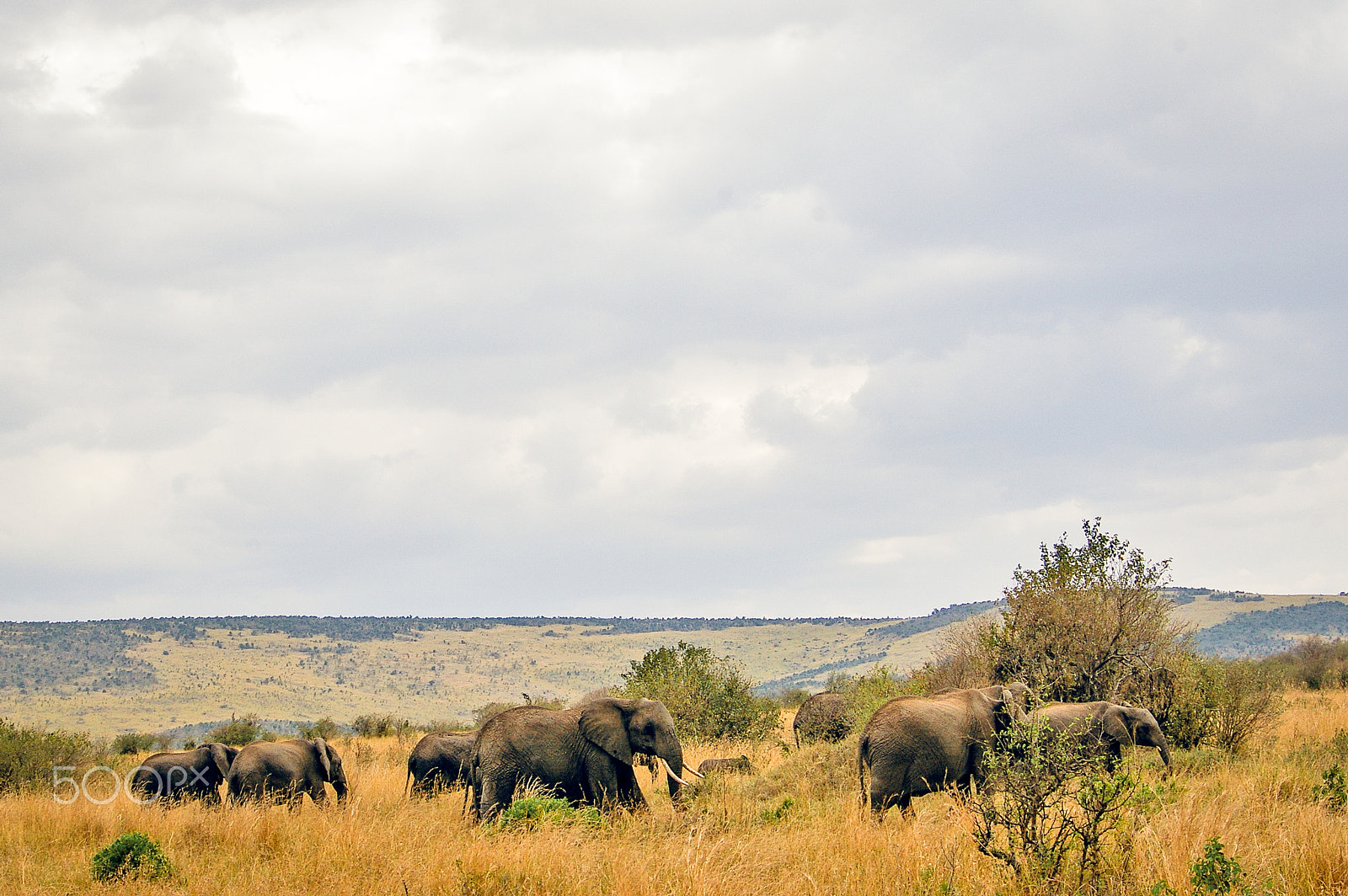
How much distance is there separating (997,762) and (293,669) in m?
162

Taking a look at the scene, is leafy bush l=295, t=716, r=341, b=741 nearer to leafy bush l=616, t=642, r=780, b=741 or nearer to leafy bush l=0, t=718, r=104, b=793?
leafy bush l=0, t=718, r=104, b=793

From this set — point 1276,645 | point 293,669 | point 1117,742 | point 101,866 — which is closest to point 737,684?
point 1117,742

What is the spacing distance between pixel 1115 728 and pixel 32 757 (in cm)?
2413

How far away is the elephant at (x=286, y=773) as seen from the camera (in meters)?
17.6

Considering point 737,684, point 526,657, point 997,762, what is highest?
point 997,762

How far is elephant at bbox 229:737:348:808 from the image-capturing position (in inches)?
695

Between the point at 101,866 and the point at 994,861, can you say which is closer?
the point at 994,861

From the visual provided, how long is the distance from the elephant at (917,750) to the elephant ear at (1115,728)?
306cm

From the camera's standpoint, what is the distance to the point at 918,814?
14680 millimetres

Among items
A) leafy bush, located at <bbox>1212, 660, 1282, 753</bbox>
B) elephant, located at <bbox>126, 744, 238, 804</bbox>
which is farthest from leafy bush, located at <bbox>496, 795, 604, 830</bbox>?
leafy bush, located at <bbox>1212, 660, 1282, 753</bbox>

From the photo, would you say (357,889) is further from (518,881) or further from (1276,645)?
(1276,645)

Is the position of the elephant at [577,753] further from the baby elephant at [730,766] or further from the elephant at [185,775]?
the elephant at [185,775]

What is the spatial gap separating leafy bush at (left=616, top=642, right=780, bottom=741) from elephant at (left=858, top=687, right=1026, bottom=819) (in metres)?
15.8

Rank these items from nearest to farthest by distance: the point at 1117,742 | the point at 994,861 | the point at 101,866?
1. the point at 994,861
2. the point at 101,866
3. the point at 1117,742
